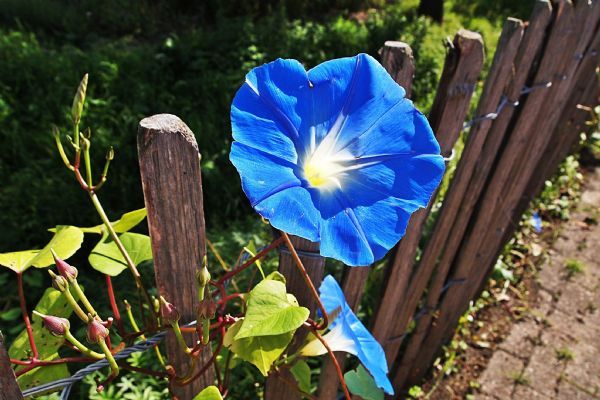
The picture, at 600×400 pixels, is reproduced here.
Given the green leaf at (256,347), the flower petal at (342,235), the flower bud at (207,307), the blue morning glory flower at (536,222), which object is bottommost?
the blue morning glory flower at (536,222)

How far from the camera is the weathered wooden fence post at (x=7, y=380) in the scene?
1.99 ft

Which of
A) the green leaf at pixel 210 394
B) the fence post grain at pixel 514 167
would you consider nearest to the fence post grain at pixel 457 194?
the fence post grain at pixel 514 167

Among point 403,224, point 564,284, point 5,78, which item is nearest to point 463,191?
point 403,224

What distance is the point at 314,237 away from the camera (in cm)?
64

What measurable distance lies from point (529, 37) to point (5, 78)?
12.0ft

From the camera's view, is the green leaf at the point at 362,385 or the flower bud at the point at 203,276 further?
the green leaf at the point at 362,385

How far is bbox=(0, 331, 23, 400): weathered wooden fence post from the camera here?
0.61 m

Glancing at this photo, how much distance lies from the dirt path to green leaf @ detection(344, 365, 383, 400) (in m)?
1.19

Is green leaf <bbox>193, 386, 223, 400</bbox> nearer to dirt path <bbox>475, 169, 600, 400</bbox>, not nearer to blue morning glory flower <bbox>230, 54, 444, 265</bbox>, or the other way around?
blue morning glory flower <bbox>230, 54, 444, 265</bbox>

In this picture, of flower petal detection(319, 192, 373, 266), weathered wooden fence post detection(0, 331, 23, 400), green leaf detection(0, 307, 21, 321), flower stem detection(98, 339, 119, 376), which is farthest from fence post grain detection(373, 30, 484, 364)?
green leaf detection(0, 307, 21, 321)

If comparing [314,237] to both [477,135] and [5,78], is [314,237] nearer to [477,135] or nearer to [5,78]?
[477,135]

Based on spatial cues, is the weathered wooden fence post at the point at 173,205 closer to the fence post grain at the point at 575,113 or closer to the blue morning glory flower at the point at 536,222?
the fence post grain at the point at 575,113

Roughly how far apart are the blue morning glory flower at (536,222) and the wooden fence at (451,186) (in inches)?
19.9

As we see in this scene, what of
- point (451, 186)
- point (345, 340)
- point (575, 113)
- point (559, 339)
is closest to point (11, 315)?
point (345, 340)
